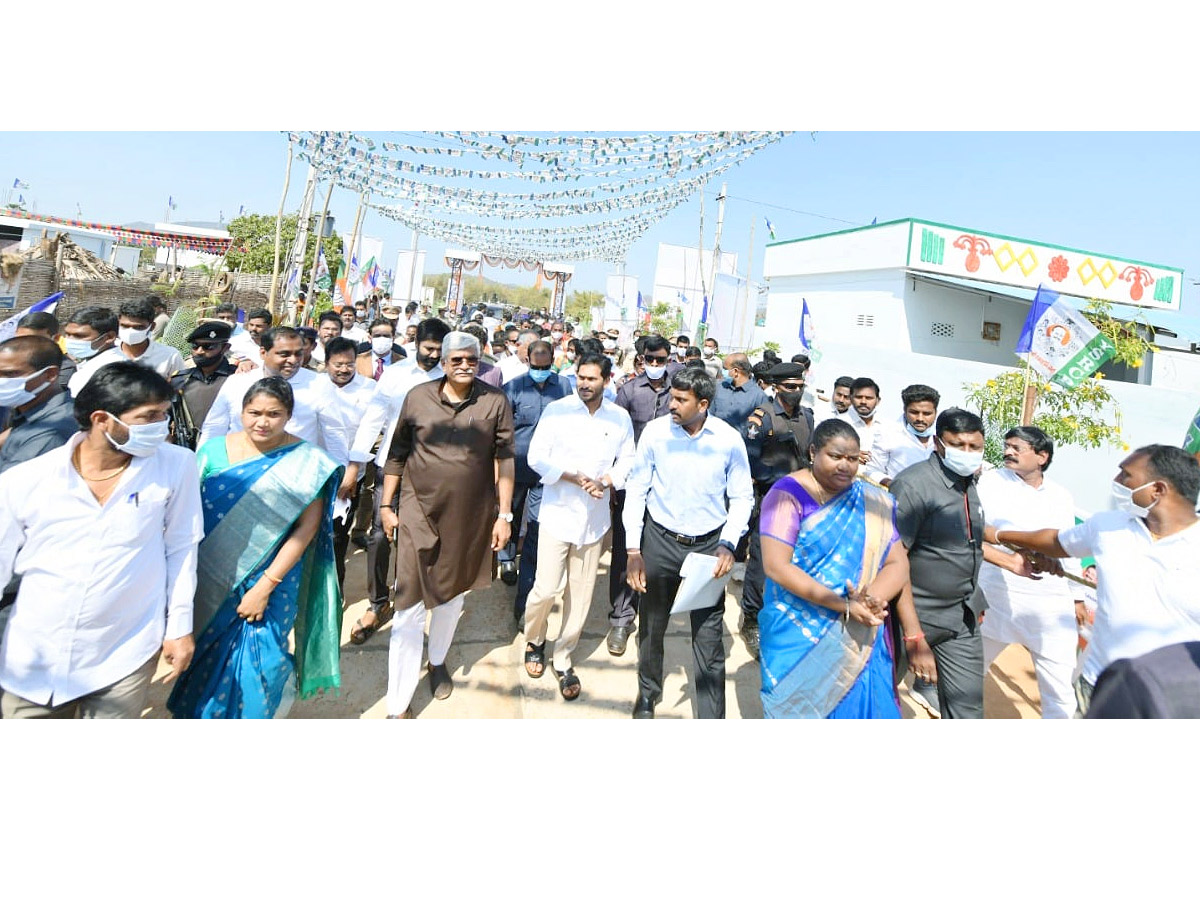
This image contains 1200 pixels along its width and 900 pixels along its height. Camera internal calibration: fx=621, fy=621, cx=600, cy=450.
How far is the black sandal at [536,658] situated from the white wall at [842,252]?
1783 cm

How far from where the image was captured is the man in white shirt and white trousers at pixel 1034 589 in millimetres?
3047

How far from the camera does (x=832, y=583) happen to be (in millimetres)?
2367

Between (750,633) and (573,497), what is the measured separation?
1672mm

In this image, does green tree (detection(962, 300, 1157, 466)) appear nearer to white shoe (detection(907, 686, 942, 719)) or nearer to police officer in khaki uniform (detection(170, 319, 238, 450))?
white shoe (detection(907, 686, 942, 719))

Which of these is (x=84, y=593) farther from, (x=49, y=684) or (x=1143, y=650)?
(x=1143, y=650)

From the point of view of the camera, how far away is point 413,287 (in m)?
26.8

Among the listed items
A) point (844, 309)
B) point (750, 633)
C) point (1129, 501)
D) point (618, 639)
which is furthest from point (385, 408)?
point (844, 309)

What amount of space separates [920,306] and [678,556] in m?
18.0

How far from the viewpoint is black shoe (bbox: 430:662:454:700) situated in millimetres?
3215

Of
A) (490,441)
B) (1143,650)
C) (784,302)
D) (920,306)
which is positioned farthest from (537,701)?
(784,302)

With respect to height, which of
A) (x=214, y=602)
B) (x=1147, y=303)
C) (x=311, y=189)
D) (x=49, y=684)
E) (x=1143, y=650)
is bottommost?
(x=49, y=684)

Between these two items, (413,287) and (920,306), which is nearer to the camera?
(920,306)

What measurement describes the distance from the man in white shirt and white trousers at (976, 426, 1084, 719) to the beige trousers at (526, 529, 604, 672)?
1975mm

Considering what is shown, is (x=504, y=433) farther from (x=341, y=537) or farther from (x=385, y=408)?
(x=341, y=537)
